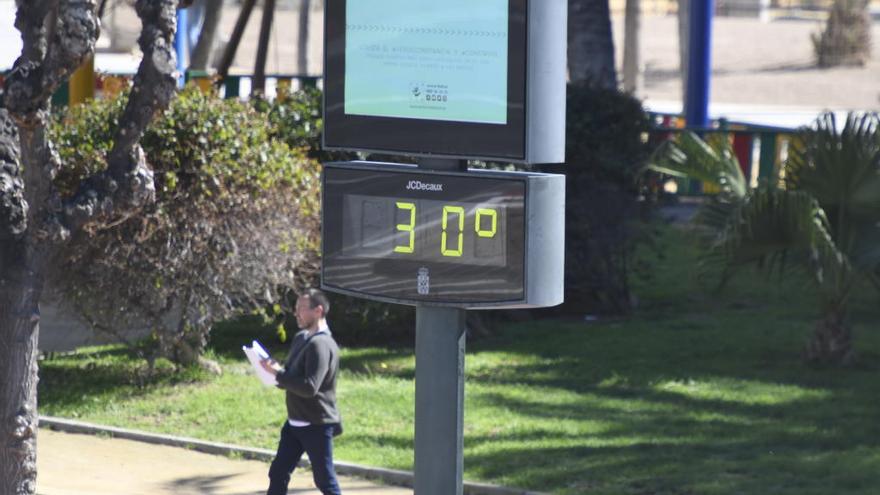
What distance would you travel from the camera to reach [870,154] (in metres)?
11.4

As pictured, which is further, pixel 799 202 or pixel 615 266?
pixel 615 266

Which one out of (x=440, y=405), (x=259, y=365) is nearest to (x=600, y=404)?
(x=259, y=365)

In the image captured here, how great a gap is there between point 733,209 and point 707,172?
56 centimetres

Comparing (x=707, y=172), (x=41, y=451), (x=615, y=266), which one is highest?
(x=707, y=172)

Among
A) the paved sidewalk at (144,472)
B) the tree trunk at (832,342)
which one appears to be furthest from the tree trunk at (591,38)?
the paved sidewalk at (144,472)

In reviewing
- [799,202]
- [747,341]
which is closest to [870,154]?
[799,202]

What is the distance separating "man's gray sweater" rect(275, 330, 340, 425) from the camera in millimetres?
7633

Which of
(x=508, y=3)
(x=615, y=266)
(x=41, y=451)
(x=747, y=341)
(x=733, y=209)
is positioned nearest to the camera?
(x=508, y=3)

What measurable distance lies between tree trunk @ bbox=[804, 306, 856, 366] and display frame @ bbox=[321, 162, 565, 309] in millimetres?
7057

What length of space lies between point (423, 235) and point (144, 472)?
4.42 m

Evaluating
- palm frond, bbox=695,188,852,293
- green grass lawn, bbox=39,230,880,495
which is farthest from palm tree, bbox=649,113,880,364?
green grass lawn, bbox=39,230,880,495

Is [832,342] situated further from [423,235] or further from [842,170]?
[423,235]

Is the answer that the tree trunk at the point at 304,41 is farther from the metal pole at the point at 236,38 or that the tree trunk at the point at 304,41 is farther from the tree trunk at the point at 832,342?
the tree trunk at the point at 832,342

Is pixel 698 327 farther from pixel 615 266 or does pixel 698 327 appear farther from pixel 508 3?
pixel 508 3
